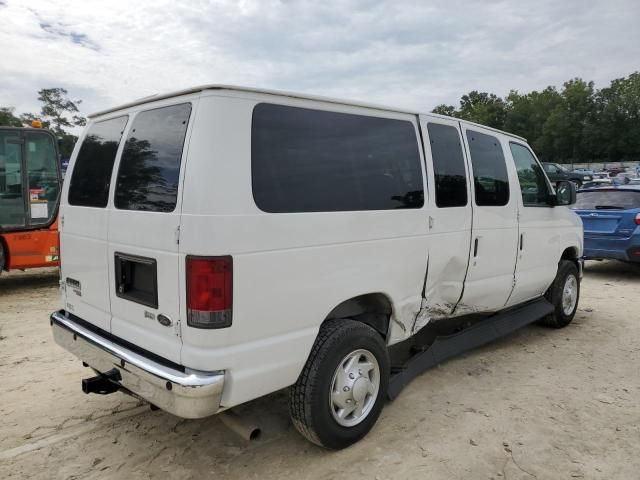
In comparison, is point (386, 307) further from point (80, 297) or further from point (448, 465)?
point (80, 297)

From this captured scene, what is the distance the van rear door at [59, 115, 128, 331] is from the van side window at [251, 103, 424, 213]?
112cm

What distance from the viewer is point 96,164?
11.0 feet

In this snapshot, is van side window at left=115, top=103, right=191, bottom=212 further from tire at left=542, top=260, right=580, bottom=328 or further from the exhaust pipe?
tire at left=542, top=260, right=580, bottom=328

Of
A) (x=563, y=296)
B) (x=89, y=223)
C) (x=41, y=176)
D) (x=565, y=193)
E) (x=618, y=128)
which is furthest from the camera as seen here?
(x=618, y=128)

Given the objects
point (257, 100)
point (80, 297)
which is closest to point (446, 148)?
point (257, 100)

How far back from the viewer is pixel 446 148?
154 inches

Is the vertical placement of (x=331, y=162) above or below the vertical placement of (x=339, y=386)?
above

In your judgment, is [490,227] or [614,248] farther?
[614,248]

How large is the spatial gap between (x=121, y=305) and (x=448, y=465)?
7.33 ft

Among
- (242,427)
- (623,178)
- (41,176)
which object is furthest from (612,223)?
(623,178)

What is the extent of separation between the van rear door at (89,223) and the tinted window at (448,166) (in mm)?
2247

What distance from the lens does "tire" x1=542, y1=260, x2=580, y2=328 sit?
5660 mm

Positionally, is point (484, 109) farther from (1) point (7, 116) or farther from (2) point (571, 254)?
(2) point (571, 254)

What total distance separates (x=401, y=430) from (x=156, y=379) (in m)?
1.78
